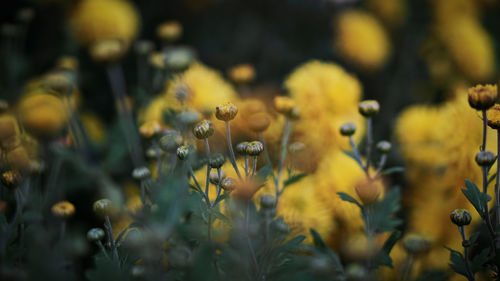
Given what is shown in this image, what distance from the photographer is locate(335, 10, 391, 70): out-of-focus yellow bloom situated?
4.00 feet

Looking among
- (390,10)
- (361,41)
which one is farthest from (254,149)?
(390,10)

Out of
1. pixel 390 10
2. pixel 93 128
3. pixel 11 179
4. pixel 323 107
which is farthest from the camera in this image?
pixel 390 10

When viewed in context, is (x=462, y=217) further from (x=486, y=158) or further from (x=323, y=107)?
(x=323, y=107)

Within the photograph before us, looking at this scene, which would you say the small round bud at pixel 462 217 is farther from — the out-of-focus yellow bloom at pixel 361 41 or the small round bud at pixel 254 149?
the out-of-focus yellow bloom at pixel 361 41

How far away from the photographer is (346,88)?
74 cm

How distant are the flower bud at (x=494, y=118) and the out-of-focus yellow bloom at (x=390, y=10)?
1.05m

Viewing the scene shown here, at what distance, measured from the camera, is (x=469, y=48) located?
1.20 m

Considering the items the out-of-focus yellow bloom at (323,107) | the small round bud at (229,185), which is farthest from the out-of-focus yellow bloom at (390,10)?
the small round bud at (229,185)

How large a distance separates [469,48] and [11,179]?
4.19 ft

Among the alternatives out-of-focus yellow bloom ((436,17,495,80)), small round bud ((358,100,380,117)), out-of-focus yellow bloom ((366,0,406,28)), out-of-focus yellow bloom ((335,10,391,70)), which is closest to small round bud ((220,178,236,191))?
small round bud ((358,100,380,117))

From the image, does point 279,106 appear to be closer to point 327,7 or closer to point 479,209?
point 479,209

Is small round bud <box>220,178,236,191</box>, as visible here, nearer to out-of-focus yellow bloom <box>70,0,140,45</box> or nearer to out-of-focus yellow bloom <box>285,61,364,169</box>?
out-of-focus yellow bloom <box>285,61,364,169</box>

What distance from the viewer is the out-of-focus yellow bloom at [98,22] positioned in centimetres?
93

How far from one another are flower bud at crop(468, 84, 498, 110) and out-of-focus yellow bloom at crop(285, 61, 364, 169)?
286 millimetres
